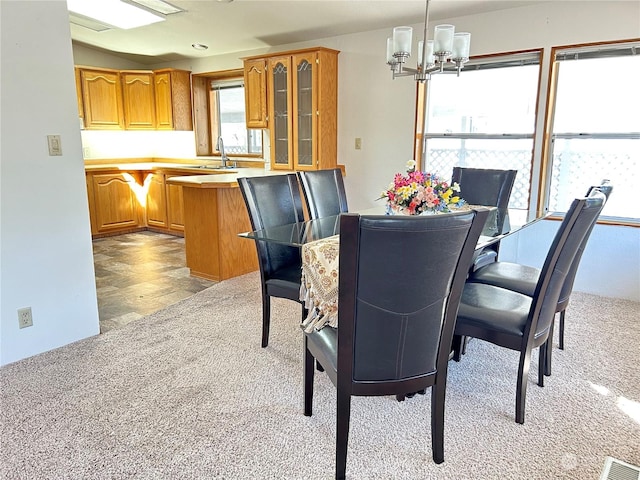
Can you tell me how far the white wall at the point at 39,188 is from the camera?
232 centimetres

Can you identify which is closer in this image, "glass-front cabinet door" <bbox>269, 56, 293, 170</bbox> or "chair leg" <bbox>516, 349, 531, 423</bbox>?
"chair leg" <bbox>516, 349, 531, 423</bbox>

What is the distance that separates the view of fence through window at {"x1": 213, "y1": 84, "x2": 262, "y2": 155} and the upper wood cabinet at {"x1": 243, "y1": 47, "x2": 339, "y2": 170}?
0.91m

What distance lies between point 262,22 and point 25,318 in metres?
3.22

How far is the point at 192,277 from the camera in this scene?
411cm

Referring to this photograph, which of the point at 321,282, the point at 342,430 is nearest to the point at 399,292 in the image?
the point at 321,282

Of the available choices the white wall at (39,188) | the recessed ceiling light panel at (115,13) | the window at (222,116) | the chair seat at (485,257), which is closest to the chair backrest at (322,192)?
the chair seat at (485,257)

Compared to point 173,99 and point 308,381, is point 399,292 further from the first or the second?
point 173,99

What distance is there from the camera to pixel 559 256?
1.76 m

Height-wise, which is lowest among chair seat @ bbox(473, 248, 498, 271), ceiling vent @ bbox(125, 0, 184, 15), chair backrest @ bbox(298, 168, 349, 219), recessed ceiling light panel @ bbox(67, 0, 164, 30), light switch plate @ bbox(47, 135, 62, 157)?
chair seat @ bbox(473, 248, 498, 271)

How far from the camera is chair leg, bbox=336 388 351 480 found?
5.04ft

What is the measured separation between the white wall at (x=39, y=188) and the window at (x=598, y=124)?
11.5ft

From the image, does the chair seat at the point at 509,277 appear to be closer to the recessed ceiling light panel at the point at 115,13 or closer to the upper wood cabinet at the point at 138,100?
the recessed ceiling light panel at the point at 115,13

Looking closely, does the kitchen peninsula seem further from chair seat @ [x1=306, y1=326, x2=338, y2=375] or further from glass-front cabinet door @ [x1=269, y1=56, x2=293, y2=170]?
chair seat @ [x1=306, y1=326, x2=338, y2=375]

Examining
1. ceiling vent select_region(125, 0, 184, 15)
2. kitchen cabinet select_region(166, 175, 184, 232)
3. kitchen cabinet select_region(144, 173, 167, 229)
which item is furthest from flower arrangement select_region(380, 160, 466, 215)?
kitchen cabinet select_region(144, 173, 167, 229)
